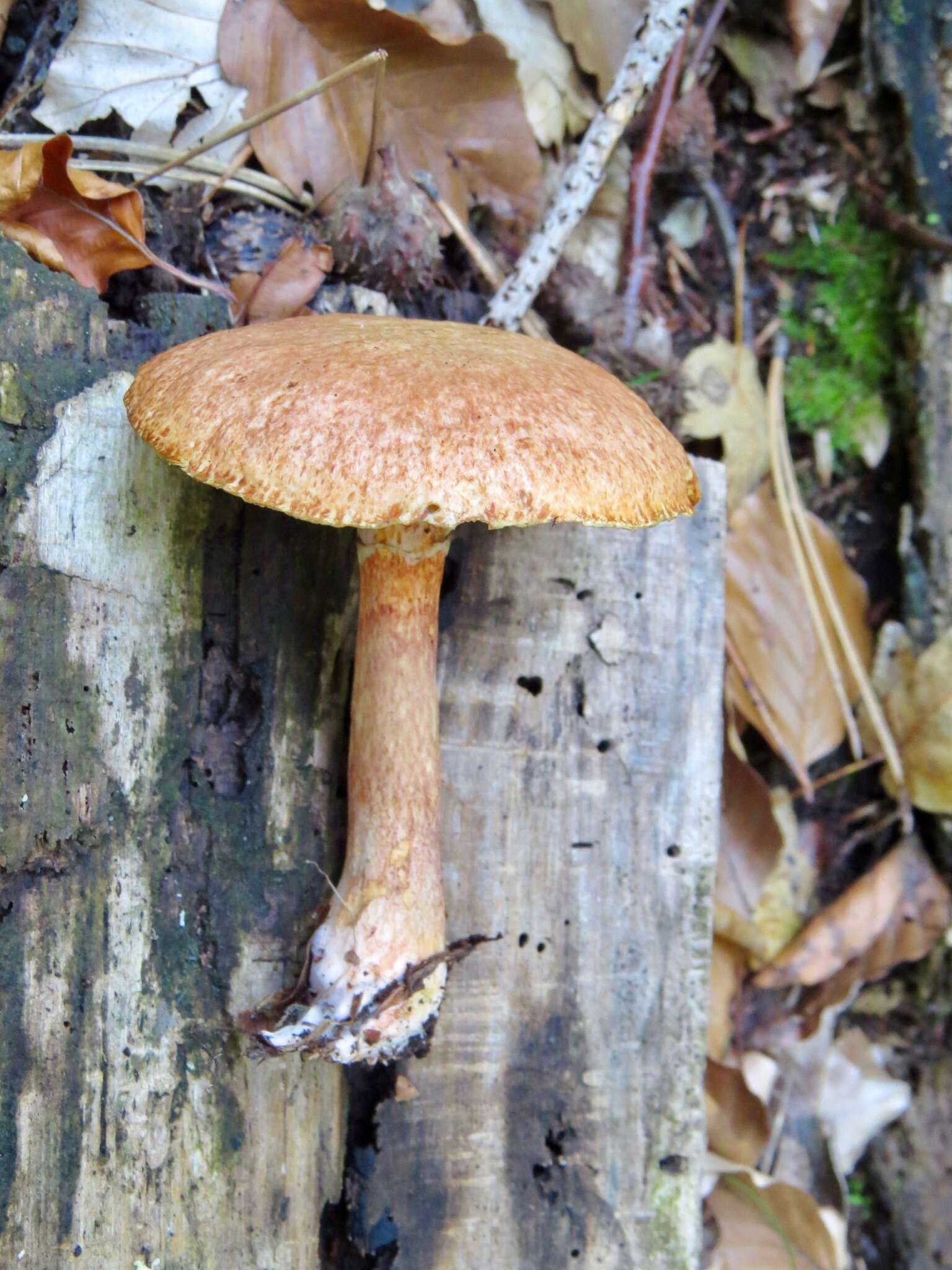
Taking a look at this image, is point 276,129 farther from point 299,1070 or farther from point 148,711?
point 299,1070

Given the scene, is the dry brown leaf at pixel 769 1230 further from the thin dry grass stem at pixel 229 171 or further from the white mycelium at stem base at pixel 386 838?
the thin dry grass stem at pixel 229 171

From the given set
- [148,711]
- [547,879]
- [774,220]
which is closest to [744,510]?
[774,220]

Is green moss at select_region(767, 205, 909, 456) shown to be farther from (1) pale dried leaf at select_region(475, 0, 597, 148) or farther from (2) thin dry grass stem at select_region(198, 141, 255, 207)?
(2) thin dry grass stem at select_region(198, 141, 255, 207)

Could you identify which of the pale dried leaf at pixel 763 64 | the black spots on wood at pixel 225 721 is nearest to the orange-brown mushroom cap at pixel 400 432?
the black spots on wood at pixel 225 721

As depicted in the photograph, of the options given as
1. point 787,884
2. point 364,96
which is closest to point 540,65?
point 364,96

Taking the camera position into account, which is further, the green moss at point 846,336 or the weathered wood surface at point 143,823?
the green moss at point 846,336

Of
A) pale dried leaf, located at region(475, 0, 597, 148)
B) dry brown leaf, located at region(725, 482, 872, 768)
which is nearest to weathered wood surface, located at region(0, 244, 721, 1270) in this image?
dry brown leaf, located at region(725, 482, 872, 768)
